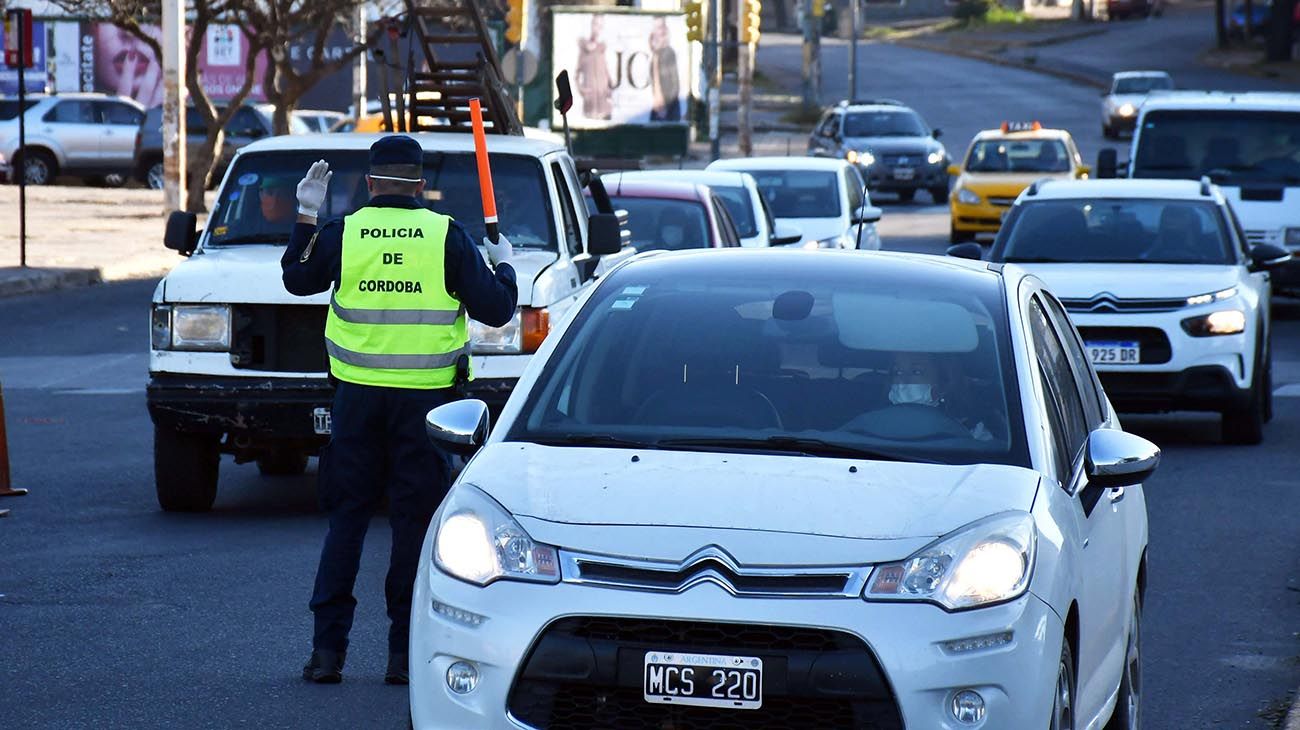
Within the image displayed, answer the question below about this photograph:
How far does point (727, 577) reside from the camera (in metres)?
4.84

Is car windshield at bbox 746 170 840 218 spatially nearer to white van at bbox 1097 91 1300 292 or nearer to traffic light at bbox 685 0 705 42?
white van at bbox 1097 91 1300 292

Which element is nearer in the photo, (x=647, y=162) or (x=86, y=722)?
(x=86, y=722)

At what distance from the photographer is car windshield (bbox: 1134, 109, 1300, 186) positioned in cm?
2122

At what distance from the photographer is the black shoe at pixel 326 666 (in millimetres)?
7211

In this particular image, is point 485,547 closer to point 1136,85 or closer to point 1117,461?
point 1117,461

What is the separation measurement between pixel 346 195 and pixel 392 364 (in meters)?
4.33

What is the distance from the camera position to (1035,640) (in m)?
4.86

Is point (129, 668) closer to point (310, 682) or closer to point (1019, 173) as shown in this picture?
point (310, 682)

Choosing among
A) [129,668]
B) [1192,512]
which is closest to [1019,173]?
[1192,512]

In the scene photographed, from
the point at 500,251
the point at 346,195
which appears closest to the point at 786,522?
the point at 500,251

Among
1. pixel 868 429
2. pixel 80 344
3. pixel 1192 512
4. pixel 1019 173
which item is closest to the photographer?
pixel 868 429

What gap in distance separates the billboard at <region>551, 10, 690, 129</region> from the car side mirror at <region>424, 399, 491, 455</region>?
47660mm

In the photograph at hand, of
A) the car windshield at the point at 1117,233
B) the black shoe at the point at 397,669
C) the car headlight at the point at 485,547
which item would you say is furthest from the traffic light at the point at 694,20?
the car headlight at the point at 485,547

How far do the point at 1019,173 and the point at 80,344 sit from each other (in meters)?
16.7
